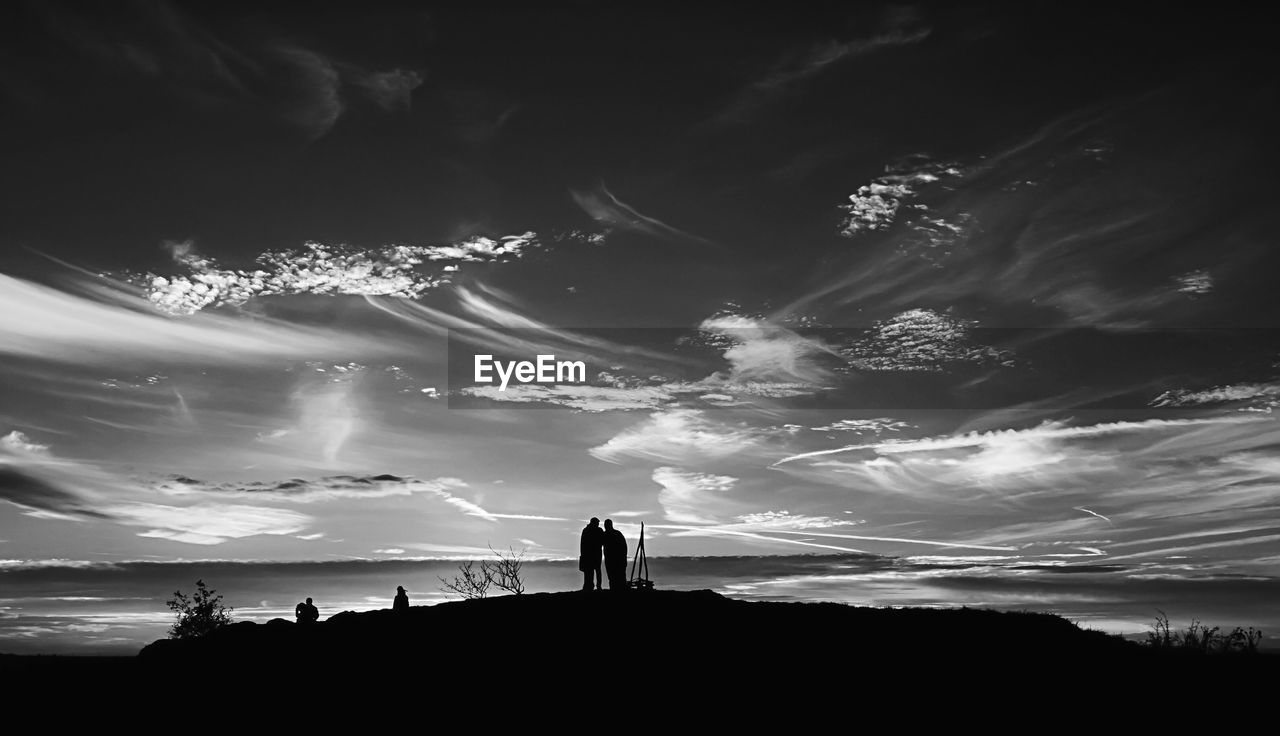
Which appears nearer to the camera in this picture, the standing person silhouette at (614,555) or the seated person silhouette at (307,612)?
the standing person silhouette at (614,555)

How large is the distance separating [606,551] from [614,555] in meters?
0.27

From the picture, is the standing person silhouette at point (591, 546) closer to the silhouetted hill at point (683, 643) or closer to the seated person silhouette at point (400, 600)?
the silhouetted hill at point (683, 643)

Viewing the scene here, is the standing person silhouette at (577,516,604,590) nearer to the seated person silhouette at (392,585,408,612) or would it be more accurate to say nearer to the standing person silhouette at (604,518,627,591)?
the standing person silhouette at (604,518,627,591)

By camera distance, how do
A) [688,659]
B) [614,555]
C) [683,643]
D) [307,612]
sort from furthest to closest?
[307,612]
[614,555]
[683,643]
[688,659]

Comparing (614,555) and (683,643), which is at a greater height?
(614,555)

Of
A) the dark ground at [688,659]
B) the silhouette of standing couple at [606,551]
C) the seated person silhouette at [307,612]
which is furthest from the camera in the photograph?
the seated person silhouette at [307,612]

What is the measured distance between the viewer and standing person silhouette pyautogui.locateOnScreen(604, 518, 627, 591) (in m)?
27.8

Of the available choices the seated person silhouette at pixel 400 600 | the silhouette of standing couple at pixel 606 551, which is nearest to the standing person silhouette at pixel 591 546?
the silhouette of standing couple at pixel 606 551

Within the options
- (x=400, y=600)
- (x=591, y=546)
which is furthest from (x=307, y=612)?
(x=591, y=546)

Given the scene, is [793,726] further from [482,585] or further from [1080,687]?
[482,585]

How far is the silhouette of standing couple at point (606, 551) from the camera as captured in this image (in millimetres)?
27828

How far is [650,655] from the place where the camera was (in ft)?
80.0

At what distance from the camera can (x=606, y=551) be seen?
2792 centimetres

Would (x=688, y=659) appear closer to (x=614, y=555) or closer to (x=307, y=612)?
(x=614, y=555)
